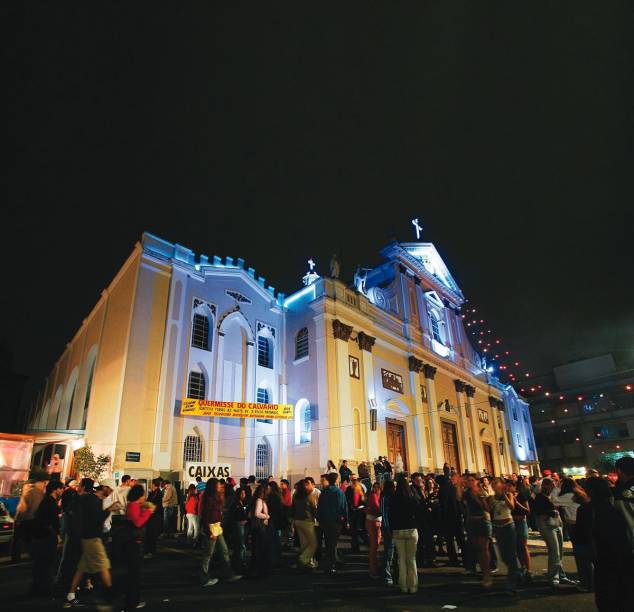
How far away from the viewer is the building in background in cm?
4794

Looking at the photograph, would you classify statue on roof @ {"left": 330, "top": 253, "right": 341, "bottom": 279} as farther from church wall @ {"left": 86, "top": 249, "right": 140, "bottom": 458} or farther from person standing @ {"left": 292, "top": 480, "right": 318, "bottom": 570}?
person standing @ {"left": 292, "top": 480, "right": 318, "bottom": 570}

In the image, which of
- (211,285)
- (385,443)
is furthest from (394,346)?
(211,285)

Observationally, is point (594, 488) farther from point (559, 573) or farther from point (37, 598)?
point (37, 598)

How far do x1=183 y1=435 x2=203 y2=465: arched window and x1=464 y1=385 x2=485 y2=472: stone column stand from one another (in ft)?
69.3

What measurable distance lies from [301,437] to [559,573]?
14.9 metres

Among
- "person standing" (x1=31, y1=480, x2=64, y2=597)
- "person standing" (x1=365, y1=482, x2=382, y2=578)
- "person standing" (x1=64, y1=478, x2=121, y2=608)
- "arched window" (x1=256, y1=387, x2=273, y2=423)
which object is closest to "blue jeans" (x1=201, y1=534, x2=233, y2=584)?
"person standing" (x1=64, y1=478, x2=121, y2=608)

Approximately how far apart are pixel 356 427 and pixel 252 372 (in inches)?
232

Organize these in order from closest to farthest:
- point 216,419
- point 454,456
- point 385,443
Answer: point 216,419
point 385,443
point 454,456

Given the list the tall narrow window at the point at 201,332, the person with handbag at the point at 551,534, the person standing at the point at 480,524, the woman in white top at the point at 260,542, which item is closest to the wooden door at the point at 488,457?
the tall narrow window at the point at 201,332

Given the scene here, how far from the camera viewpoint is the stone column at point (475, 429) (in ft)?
104

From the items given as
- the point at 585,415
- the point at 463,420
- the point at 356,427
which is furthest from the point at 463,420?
the point at 585,415

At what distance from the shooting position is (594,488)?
4.92 m

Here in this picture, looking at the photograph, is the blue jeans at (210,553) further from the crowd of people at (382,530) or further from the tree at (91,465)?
the tree at (91,465)

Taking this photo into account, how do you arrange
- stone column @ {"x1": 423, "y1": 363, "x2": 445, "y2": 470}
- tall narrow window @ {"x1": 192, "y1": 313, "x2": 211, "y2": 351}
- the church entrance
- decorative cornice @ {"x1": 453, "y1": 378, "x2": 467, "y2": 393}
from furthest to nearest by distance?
decorative cornice @ {"x1": 453, "y1": 378, "x2": 467, "y2": 393}
stone column @ {"x1": 423, "y1": 363, "x2": 445, "y2": 470}
the church entrance
tall narrow window @ {"x1": 192, "y1": 313, "x2": 211, "y2": 351}
